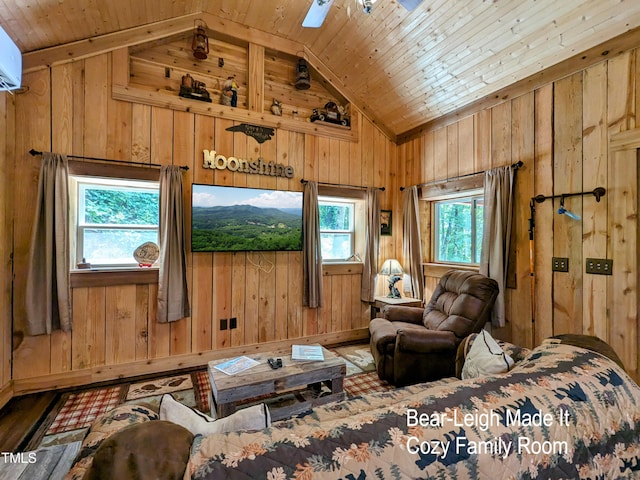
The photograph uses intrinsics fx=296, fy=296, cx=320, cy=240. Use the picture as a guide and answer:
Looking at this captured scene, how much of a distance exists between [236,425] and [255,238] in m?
2.65

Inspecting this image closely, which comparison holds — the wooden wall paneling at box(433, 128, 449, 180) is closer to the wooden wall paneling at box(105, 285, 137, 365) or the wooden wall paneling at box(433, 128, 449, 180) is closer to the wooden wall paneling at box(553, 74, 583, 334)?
the wooden wall paneling at box(553, 74, 583, 334)

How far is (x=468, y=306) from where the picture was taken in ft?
9.37

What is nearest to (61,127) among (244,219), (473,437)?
(244,219)

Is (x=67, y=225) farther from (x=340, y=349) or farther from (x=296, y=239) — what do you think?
(x=340, y=349)

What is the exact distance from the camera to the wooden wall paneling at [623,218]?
7.67 feet

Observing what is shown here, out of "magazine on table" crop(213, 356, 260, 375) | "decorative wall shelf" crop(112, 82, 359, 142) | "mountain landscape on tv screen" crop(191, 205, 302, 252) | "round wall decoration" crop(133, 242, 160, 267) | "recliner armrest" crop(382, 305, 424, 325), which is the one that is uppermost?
"decorative wall shelf" crop(112, 82, 359, 142)

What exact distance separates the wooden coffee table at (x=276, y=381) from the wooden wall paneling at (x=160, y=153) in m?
1.24

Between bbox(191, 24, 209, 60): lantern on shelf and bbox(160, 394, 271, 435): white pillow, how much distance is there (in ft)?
11.5

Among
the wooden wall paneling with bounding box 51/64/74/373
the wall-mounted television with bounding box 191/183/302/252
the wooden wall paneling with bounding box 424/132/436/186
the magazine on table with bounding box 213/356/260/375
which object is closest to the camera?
the magazine on table with bounding box 213/356/260/375

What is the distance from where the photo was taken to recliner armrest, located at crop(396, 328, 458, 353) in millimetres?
2615

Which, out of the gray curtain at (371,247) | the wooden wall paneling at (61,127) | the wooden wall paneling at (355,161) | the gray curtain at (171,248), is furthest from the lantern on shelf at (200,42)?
the gray curtain at (371,247)

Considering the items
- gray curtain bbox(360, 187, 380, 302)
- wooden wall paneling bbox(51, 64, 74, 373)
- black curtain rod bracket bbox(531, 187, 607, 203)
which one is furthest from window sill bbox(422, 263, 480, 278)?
wooden wall paneling bbox(51, 64, 74, 373)

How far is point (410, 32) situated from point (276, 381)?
350cm

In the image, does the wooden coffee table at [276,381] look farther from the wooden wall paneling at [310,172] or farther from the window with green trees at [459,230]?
the window with green trees at [459,230]
